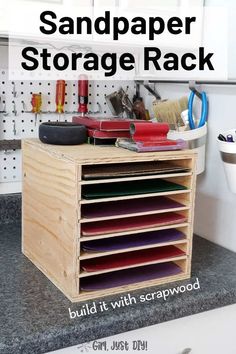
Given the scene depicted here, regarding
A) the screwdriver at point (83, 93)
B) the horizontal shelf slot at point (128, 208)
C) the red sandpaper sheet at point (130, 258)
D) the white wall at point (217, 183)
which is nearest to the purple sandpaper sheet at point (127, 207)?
the horizontal shelf slot at point (128, 208)

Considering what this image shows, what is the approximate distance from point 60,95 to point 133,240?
58 cm

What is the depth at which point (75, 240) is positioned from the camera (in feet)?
2.80

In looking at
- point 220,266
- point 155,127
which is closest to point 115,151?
point 155,127

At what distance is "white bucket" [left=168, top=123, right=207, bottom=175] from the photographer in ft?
3.70

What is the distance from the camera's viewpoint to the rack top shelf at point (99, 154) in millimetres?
843

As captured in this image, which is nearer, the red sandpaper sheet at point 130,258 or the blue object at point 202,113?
the red sandpaper sheet at point 130,258

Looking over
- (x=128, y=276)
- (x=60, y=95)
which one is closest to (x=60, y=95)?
(x=60, y=95)

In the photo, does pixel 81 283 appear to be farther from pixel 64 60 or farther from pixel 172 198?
pixel 64 60

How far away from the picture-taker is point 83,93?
1372mm

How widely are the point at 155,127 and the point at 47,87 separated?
0.53 meters

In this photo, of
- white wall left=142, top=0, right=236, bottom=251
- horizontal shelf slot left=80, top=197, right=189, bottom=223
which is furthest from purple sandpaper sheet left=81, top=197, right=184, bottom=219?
white wall left=142, top=0, right=236, bottom=251

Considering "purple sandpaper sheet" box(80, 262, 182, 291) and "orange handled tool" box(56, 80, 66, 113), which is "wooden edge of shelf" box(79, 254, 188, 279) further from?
"orange handled tool" box(56, 80, 66, 113)

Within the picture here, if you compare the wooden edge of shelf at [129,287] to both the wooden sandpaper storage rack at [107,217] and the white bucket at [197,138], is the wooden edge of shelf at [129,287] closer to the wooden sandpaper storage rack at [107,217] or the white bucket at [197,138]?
the wooden sandpaper storage rack at [107,217]

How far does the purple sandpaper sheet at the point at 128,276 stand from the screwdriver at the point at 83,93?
58 cm
